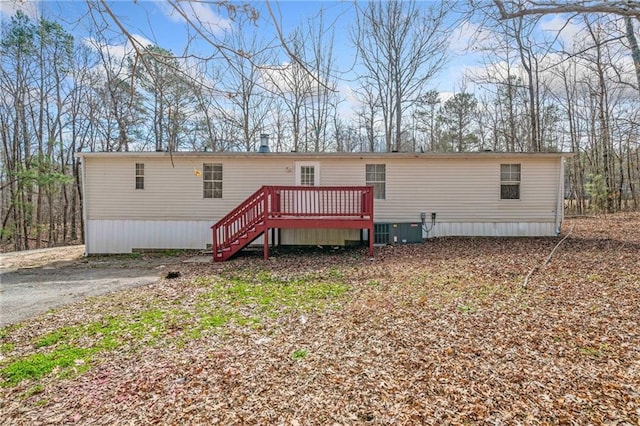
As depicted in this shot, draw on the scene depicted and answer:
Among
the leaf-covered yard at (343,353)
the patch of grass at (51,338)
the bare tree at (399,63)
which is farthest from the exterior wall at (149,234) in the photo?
the bare tree at (399,63)

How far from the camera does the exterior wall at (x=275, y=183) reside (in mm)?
10844

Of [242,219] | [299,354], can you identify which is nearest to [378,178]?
[242,219]

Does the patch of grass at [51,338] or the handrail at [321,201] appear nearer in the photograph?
the patch of grass at [51,338]

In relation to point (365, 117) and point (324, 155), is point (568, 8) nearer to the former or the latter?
point (324, 155)

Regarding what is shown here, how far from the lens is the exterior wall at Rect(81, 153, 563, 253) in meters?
10.8


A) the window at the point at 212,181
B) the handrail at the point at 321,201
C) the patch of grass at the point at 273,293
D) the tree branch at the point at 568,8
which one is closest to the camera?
the patch of grass at the point at 273,293

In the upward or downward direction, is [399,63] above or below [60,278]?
above

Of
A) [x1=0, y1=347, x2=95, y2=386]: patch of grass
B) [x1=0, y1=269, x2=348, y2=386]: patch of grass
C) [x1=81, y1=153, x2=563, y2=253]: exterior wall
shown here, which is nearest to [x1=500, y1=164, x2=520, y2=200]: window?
[x1=81, y1=153, x2=563, y2=253]: exterior wall

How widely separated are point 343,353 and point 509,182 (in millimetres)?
9763

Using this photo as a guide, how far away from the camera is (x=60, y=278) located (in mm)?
7680

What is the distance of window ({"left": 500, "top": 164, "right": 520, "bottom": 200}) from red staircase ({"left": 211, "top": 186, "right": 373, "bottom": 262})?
4.89 metres

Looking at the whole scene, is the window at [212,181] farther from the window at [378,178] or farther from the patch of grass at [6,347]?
the patch of grass at [6,347]

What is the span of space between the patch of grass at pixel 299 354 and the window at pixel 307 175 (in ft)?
25.5

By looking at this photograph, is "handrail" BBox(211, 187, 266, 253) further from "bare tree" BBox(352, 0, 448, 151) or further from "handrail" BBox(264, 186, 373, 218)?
"bare tree" BBox(352, 0, 448, 151)
